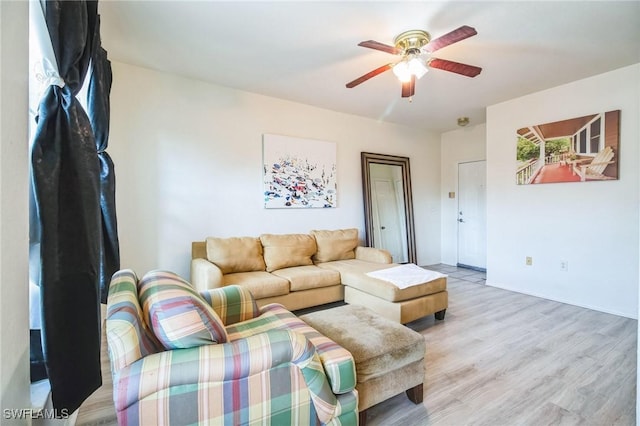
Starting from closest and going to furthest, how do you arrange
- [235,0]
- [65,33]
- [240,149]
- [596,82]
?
1. [65,33]
2. [235,0]
3. [596,82]
4. [240,149]

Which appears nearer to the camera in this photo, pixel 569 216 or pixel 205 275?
pixel 205 275

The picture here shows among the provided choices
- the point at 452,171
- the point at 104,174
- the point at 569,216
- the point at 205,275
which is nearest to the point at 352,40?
the point at 104,174

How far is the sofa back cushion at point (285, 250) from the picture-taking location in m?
3.27

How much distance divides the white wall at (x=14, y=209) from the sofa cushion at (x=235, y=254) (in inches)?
75.6

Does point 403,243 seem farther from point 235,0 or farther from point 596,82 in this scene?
point 235,0

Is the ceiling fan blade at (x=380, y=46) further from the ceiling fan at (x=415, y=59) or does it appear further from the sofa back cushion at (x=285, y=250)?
the sofa back cushion at (x=285, y=250)

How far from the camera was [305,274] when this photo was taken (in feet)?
9.95

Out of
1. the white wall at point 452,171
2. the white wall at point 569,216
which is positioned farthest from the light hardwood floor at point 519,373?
the white wall at point 452,171

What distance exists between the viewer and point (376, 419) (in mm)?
1606

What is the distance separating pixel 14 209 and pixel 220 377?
0.89 m

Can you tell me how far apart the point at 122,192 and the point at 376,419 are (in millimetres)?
2940

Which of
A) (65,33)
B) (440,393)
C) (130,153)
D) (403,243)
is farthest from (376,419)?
(403,243)

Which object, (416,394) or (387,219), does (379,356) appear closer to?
(416,394)

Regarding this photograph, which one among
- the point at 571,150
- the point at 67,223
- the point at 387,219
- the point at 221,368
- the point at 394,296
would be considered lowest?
the point at 394,296
